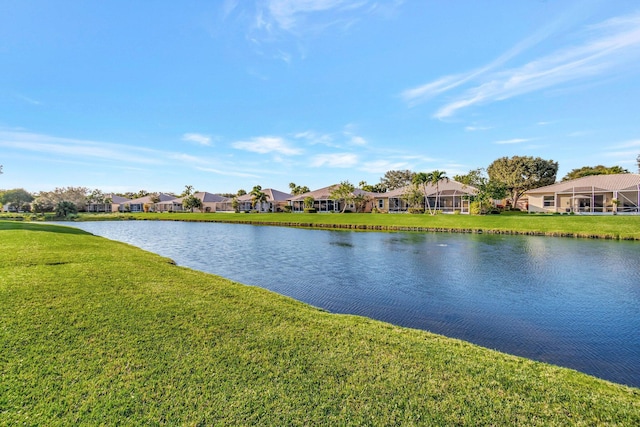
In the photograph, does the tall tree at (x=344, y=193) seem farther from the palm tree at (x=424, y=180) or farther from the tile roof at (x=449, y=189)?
the palm tree at (x=424, y=180)

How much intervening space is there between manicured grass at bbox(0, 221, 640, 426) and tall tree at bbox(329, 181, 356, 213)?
45376 millimetres

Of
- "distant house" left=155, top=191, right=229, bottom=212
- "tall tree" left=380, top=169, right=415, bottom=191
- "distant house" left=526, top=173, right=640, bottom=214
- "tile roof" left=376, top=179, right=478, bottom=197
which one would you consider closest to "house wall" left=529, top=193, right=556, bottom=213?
"distant house" left=526, top=173, right=640, bottom=214

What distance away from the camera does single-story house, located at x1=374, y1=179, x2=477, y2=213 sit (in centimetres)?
4291

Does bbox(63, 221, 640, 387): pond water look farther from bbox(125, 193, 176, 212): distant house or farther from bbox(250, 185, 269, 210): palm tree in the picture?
bbox(125, 193, 176, 212): distant house

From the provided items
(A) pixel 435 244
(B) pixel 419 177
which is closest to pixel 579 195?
(B) pixel 419 177

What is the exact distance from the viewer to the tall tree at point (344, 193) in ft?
167

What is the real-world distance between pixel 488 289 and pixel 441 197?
1502 inches

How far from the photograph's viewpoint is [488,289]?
973 centimetres

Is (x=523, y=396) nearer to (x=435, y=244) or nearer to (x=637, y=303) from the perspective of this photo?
(x=637, y=303)

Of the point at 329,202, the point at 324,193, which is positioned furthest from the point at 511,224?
the point at 324,193

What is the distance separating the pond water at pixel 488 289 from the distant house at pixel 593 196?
20472 mm

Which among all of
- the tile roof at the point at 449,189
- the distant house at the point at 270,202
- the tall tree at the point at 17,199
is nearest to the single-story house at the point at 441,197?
the tile roof at the point at 449,189

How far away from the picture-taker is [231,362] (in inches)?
154

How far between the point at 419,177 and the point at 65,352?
141 ft
